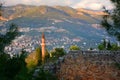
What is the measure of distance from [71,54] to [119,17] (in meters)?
7.46

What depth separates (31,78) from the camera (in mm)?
11828

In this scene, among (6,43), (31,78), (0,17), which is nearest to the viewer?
(31,78)

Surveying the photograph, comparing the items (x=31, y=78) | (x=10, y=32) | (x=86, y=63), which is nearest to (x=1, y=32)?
(x=10, y=32)

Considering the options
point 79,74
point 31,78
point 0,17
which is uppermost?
point 0,17

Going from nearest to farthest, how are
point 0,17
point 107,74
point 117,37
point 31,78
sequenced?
1. point 31,78
2. point 0,17
3. point 117,37
4. point 107,74

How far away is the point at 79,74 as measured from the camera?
80.3 feet

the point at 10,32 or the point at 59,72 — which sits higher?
the point at 10,32

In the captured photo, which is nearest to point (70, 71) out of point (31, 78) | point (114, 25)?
point (114, 25)

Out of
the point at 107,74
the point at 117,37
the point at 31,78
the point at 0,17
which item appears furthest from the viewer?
the point at 107,74

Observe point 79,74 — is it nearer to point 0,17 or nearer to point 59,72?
point 59,72

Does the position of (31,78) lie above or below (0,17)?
below

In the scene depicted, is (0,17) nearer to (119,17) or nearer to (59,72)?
(119,17)

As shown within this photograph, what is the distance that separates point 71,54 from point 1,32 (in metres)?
9.48

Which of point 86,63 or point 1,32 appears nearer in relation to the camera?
point 1,32
